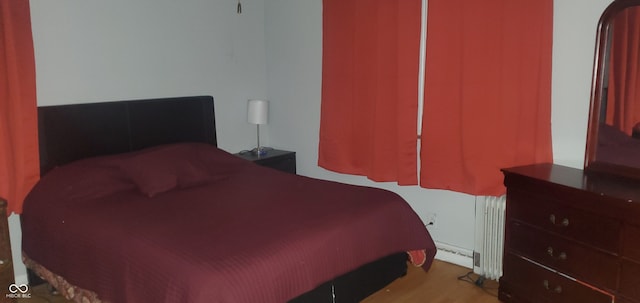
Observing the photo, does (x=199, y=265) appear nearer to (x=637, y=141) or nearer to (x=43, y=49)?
(x=43, y=49)

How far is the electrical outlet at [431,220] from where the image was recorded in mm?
3494

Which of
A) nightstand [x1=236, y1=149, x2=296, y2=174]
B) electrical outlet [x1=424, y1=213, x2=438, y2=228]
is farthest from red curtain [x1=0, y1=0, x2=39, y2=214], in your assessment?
electrical outlet [x1=424, y1=213, x2=438, y2=228]

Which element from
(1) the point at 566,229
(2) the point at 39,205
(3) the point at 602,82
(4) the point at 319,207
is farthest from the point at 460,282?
(2) the point at 39,205

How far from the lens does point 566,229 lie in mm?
2404

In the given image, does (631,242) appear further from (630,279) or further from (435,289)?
(435,289)

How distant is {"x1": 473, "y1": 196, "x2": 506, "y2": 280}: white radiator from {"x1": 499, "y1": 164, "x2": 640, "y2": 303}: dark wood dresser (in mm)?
181

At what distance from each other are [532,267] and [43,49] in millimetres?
3130

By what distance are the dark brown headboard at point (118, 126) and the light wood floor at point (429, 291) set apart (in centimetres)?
79

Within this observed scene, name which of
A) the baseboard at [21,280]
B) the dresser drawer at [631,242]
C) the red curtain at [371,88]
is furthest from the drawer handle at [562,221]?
the baseboard at [21,280]

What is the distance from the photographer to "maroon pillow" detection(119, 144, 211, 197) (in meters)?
3.00

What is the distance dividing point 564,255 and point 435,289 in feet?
2.78

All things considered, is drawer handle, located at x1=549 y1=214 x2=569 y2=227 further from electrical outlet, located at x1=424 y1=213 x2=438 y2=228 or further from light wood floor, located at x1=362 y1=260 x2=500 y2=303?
electrical outlet, located at x1=424 y1=213 x2=438 y2=228

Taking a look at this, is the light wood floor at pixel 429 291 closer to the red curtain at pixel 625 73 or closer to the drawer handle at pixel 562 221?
the drawer handle at pixel 562 221

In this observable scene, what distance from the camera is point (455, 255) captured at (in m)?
3.40
